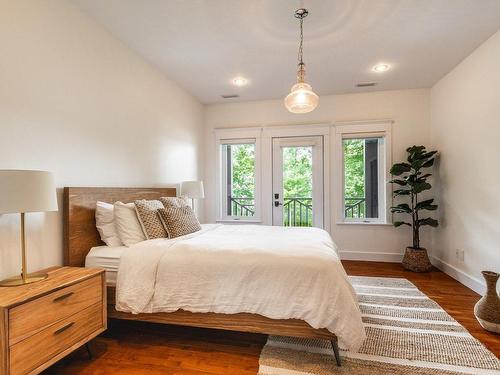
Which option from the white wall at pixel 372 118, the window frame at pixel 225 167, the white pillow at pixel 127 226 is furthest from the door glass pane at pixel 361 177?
the white pillow at pixel 127 226

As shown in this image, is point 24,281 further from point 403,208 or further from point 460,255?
point 460,255

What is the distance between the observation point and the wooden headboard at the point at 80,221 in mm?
2133

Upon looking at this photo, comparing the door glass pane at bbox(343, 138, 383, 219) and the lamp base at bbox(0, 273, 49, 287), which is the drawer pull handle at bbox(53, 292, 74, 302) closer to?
the lamp base at bbox(0, 273, 49, 287)

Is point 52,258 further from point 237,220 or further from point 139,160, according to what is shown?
point 237,220

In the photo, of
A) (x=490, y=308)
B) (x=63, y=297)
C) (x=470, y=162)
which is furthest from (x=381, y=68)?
(x=63, y=297)

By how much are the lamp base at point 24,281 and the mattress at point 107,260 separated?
0.40 meters

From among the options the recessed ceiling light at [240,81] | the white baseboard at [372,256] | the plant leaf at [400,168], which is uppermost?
the recessed ceiling light at [240,81]

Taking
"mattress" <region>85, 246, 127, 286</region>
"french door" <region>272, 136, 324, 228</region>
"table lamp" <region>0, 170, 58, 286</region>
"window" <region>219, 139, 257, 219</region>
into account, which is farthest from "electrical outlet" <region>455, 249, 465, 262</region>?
"table lamp" <region>0, 170, 58, 286</region>

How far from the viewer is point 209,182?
491cm

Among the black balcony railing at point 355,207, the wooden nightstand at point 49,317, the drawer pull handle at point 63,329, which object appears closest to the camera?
the wooden nightstand at point 49,317

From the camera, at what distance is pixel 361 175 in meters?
4.50

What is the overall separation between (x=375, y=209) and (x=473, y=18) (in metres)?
2.77

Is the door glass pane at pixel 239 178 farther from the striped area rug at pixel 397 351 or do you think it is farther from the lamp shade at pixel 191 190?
the striped area rug at pixel 397 351

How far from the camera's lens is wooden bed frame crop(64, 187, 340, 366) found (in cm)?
180
